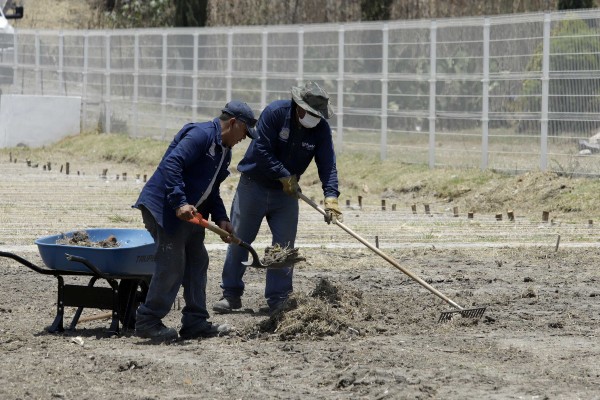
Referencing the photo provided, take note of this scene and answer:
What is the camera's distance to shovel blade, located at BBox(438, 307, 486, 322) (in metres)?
9.13

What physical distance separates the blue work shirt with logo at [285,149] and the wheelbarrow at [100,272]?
124 cm

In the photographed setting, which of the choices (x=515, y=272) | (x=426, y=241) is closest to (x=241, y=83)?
(x=426, y=241)

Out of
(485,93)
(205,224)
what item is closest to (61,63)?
(485,93)

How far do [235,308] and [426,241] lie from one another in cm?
476

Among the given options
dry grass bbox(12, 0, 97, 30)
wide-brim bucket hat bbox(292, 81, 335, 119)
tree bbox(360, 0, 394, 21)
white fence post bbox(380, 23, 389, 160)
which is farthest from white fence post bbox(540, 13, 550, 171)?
dry grass bbox(12, 0, 97, 30)

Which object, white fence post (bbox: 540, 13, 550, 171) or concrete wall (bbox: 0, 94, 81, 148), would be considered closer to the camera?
white fence post (bbox: 540, 13, 550, 171)

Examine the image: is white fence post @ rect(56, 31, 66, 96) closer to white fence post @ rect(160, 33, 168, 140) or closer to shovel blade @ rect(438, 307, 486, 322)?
white fence post @ rect(160, 33, 168, 140)

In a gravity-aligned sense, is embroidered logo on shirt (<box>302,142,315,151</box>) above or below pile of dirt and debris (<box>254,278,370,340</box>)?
above

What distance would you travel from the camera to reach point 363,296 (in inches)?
386

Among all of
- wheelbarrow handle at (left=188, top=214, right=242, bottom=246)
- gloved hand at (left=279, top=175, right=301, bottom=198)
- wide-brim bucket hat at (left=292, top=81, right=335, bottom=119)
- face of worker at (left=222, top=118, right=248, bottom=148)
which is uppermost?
wide-brim bucket hat at (left=292, top=81, right=335, bottom=119)

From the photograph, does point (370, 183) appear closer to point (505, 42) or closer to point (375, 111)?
point (375, 111)

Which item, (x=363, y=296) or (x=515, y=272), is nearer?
(x=363, y=296)

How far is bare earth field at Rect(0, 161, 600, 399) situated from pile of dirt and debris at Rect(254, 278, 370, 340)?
0.01 metres

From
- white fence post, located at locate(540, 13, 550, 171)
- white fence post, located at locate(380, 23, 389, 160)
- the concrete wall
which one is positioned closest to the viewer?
white fence post, located at locate(540, 13, 550, 171)
